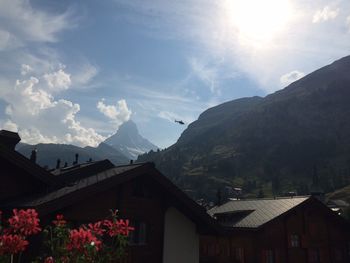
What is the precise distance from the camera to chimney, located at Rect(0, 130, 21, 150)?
23562mm

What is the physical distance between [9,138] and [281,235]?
2333 cm

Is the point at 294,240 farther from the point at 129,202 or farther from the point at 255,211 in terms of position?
the point at 129,202

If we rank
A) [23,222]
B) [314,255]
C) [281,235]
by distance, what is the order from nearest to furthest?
[23,222]
[281,235]
[314,255]

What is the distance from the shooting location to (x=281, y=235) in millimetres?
33469

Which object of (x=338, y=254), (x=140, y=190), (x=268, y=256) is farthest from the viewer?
(x=338, y=254)

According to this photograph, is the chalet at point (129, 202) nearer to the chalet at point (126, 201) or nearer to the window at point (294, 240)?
the chalet at point (126, 201)

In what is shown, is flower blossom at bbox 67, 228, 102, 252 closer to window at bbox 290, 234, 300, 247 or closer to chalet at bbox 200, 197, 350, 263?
chalet at bbox 200, 197, 350, 263

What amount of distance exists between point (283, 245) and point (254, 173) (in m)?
156

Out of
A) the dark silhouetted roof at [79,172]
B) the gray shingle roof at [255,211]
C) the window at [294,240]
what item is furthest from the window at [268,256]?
the dark silhouetted roof at [79,172]

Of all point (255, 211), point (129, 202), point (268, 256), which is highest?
point (255, 211)

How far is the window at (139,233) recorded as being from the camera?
1852 cm

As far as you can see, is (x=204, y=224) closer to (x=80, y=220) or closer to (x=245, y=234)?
(x=80, y=220)

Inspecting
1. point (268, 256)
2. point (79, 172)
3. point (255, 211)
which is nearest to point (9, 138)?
point (79, 172)

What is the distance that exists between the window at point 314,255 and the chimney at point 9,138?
2664 centimetres
